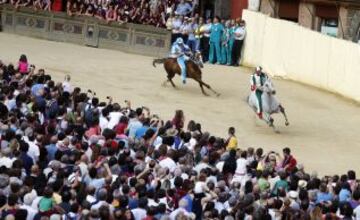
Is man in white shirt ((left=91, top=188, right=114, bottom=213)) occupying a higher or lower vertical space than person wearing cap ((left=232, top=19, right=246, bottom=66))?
lower

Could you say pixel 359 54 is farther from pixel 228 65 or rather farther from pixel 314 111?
pixel 228 65

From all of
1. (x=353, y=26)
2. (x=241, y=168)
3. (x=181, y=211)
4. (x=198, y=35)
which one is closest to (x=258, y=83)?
(x=241, y=168)

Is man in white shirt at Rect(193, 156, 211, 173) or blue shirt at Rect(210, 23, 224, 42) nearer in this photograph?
man in white shirt at Rect(193, 156, 211, 173)

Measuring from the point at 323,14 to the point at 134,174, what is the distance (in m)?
19.0

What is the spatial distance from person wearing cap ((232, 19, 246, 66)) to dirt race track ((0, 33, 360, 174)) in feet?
2.39

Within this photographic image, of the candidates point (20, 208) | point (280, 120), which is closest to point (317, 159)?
point (280, 120)

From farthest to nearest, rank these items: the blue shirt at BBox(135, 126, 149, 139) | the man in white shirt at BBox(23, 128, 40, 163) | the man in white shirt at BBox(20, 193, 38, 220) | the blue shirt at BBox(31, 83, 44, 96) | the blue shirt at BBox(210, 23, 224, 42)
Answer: the blue shirt at BBox(210, 23, 224, 42) → the blue shirt at BBox(31, 83, 44, 96) → the blue shirt at BBox(135, 126, 149, 139) → the man in white shirt at BBox(23, 128, 40, 163) → the man in white shirt at BBox(20, 193, 38, 220)

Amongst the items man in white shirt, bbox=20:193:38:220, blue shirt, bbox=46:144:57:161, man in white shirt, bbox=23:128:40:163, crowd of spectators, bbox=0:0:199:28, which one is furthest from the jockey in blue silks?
man in white shirt, bbox=20:193:38:220

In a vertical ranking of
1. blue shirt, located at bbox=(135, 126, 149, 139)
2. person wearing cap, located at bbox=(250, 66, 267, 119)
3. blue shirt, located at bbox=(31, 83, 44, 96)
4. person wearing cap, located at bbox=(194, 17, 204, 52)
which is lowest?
blue shirt, located at bbox=(135, 126, 149, 139)

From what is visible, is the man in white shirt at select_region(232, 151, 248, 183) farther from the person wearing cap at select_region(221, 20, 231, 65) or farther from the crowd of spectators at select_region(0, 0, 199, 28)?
the crowd of spectators at select_region(0, 0, 199, 28)

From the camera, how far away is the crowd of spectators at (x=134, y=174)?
15.0 meters

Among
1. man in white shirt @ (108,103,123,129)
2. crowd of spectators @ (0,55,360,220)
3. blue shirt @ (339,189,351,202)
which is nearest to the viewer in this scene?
crowd of spectators @ (0,55,360,220)

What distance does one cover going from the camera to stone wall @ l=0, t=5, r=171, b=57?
114ft

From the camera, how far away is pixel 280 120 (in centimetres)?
2750
